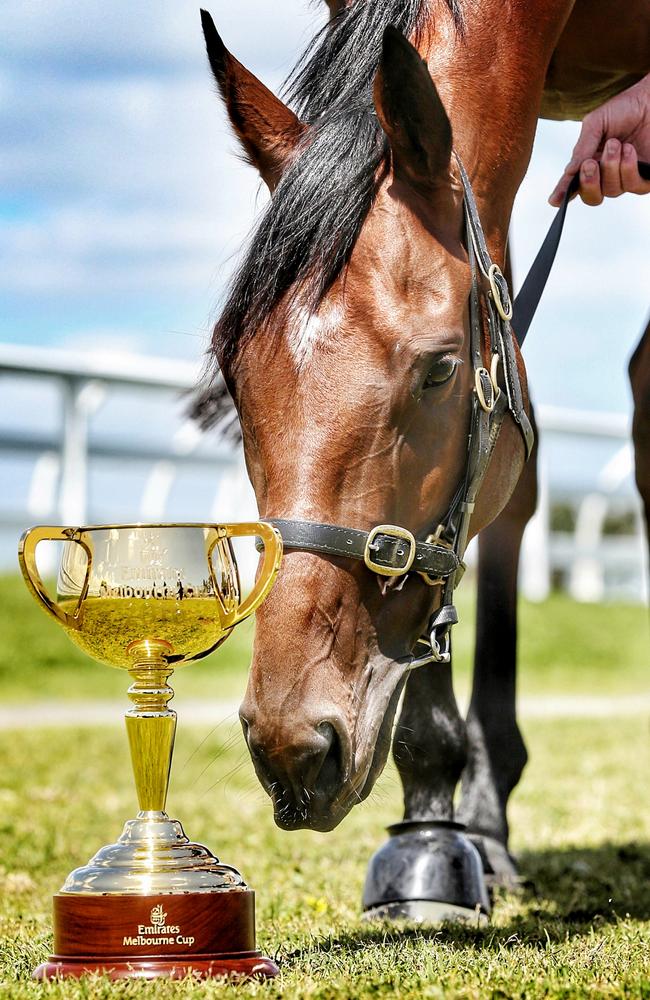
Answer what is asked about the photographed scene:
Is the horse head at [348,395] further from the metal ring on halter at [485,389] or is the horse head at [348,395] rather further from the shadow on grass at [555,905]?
the shadow on grass at [555,905]

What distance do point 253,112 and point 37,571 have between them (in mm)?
1059

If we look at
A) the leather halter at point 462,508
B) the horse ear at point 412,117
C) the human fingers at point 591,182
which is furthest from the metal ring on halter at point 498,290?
the human fingers at point 591,182

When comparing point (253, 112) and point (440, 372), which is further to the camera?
point (253, 112)

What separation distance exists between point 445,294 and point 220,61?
0.73 m

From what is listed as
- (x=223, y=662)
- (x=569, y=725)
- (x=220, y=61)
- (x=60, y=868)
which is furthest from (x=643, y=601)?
(x=220, y=61)

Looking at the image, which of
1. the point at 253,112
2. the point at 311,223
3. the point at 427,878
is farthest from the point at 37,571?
the point at 427,878

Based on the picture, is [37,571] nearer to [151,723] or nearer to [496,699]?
[151,723]

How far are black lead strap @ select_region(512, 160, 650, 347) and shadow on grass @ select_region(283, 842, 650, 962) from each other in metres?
1.27

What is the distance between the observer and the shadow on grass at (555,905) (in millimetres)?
2699

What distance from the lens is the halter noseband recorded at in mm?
2275

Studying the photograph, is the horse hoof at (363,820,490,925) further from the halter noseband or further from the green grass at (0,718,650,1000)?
the halter noseband

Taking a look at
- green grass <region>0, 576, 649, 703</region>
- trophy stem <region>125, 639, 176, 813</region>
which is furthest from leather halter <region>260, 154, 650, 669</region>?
green grass <region>0, 576, 649, 703</region>

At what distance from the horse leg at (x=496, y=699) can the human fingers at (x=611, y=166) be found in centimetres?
97

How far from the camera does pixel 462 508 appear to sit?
2.54m
